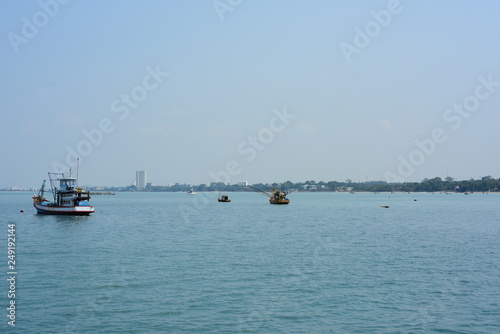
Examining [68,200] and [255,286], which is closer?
[255,286]

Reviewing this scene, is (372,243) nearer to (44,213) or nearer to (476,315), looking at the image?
(476,315)

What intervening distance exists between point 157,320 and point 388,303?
44.7ft

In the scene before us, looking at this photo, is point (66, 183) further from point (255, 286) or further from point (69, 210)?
point (255, 286)

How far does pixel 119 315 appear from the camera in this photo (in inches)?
1044

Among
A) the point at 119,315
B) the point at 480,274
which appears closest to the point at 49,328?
the point at 119,315

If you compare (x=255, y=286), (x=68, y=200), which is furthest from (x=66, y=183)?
(x=255, y=286)

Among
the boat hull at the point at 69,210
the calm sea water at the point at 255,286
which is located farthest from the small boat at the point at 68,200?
the calm sea water at the point at 255,286

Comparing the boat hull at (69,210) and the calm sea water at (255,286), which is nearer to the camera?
the calm sea water at (255,286)

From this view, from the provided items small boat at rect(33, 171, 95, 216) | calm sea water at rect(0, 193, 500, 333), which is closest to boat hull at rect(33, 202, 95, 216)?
small boat at rect(33, 171, 95, 216)

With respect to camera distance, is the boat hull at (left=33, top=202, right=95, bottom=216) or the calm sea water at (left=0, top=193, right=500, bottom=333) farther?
the boat hull at (left=33, top=202, right=95, bottom=216)

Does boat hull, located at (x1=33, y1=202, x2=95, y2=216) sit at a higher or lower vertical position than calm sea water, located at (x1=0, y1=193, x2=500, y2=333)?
higher

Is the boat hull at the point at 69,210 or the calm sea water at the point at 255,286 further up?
the boat hull at the point at 69,210

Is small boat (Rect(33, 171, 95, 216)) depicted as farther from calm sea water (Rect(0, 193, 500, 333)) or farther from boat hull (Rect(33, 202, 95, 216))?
calm sea water (Rect(0, 193, 500, 333))

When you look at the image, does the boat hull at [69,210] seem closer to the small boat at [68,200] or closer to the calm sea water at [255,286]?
the small boat at [68,200]
